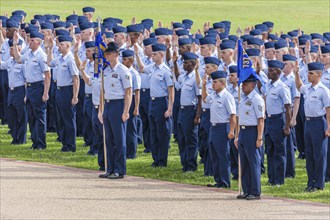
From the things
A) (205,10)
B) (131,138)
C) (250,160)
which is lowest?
(250,160)

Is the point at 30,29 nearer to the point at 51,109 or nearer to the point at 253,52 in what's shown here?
the point at 51,109

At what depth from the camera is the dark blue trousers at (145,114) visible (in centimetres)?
2722

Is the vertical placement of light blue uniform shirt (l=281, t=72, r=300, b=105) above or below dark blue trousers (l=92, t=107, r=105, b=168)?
above

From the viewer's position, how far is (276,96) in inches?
923

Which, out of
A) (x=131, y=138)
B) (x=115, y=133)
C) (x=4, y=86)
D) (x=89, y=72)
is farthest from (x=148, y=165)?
(x=4, y=86)

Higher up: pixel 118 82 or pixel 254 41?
pixel 254 41

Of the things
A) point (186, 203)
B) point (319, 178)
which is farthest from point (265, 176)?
point (186, 203)

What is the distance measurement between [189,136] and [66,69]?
12.5 feet

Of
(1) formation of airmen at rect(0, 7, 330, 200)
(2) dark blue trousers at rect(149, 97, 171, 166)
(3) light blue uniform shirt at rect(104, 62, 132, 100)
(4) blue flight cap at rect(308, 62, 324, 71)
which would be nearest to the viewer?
(1) formation of airmen at rect(0, 7, 330, 200)

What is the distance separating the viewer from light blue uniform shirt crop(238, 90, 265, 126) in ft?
70.1

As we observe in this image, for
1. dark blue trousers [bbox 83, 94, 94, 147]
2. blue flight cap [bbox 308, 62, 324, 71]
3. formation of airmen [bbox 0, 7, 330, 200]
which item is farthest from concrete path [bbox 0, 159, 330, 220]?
dark blue trousers [bbox 83, 94, 94, 147]

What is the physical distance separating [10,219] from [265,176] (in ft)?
22.4

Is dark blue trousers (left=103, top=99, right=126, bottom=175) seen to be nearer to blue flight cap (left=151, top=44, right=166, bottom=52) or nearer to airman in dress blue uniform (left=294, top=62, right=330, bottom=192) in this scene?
blue flight cap (left=151, top=44, right=166, bottom=52)

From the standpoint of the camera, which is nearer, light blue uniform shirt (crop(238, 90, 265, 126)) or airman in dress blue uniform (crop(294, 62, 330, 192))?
light blue uniform shirt (crop(238, 90, 265, 126))
